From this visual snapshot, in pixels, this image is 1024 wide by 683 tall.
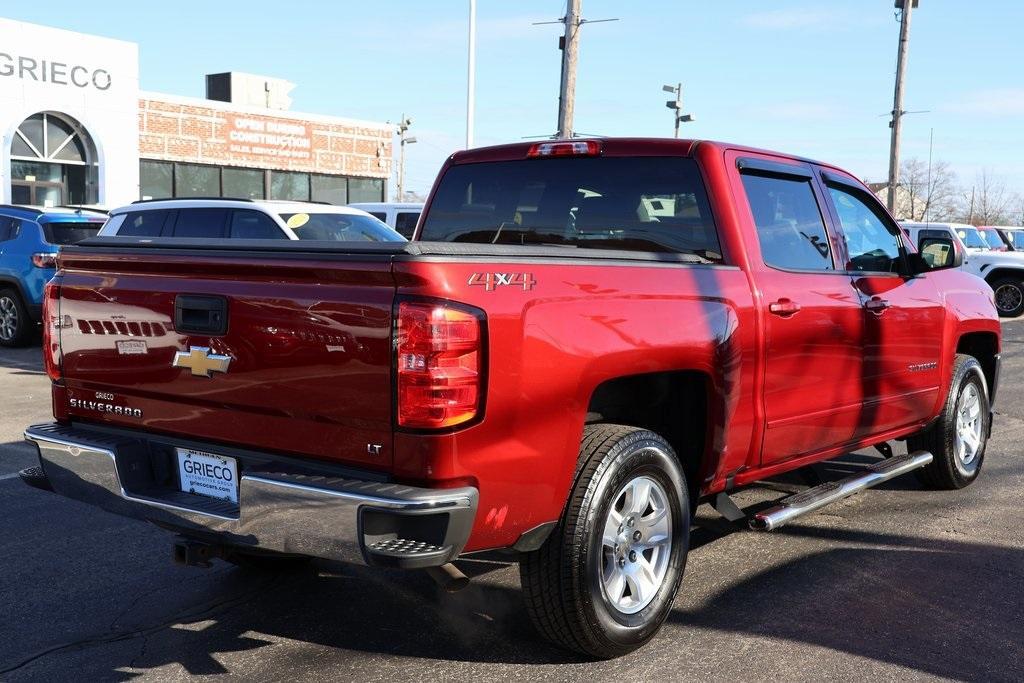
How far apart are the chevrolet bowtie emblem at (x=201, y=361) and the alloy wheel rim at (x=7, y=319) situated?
1136cm

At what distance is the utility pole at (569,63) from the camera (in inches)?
673

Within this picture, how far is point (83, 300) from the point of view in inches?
161

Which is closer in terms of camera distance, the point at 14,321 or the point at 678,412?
the point at 678,412

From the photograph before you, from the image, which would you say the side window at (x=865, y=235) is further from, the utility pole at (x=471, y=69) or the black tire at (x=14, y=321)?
the utility pole at (x=471, y=69)

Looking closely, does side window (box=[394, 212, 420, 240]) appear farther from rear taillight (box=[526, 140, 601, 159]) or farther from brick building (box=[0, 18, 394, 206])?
rear taillight (box=[526, 140, 601, 159])

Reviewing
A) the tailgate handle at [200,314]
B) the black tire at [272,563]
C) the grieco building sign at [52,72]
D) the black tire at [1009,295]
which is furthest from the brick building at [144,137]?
the tailgate handle at [200,314]

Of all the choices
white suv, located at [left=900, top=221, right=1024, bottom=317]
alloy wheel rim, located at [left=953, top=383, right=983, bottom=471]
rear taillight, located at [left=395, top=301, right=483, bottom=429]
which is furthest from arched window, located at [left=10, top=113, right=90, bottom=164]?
rear taillight, located at [left=395, top=301, right=483, bottom=429]

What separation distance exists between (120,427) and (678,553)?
2.19 metres

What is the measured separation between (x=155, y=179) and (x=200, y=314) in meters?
28.3

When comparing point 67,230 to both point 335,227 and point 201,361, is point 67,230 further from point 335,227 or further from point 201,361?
point 201,361

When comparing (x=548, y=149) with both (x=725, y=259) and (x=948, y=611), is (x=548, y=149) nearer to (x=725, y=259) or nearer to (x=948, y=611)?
(x=725, y=259)

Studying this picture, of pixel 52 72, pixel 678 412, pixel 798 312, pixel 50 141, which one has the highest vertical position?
pixel 52 72

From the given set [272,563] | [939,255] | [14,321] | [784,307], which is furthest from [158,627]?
[14,321]

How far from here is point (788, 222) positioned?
16.9ft
